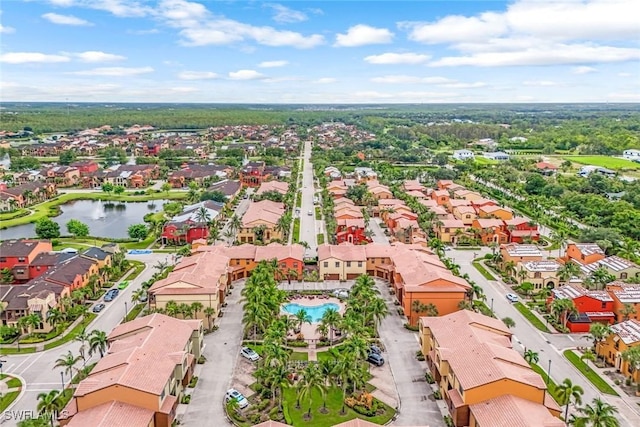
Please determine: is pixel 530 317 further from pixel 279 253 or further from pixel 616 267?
pixel 279 253

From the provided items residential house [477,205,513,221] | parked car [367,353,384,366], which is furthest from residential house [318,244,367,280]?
residential house [477,205,513,221]

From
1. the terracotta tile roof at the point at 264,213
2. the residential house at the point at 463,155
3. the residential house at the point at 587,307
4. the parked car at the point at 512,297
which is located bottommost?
the parked car at the point at 512,297

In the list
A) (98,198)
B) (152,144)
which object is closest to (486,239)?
(98,198)

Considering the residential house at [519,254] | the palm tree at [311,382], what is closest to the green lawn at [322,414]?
the palm tree at [311,382]

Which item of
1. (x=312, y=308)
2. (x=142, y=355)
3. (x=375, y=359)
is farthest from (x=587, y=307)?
(x=142, y=355)

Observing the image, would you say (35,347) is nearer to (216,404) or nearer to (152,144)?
(216,404)

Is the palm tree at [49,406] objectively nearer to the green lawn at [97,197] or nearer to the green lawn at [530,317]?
the green lawn at [530,317]
